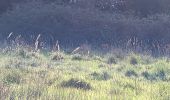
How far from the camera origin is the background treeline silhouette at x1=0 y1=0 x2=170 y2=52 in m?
24.6

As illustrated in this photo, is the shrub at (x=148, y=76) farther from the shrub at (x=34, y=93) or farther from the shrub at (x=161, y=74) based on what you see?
the shrub at (x=34, y=93)

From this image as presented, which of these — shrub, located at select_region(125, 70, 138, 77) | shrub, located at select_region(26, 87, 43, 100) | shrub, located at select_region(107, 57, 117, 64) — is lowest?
shrub, located at select_region(107, 57, 117, 64)

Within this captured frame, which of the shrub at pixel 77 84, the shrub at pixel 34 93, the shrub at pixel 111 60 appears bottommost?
the shrub at pixel 111 60

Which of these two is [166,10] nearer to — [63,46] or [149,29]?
[149,29]

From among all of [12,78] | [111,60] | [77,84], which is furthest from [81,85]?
[111,60]

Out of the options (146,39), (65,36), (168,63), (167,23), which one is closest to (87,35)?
(65,36)

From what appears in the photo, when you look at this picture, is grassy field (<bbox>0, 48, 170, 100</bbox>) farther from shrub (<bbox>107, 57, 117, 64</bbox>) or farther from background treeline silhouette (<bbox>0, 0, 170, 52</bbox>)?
background treeline silhouette (<bbox>0, 0, 170, 52</bbox>)

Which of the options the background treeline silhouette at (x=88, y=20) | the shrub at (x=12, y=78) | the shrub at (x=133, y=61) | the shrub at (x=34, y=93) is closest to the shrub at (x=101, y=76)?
the shrub at (x=12, y=78)

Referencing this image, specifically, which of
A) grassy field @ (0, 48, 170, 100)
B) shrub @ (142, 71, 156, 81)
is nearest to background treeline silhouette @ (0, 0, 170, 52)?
shrub @ (142, 71, 156, 81)

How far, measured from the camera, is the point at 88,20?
26703 mm

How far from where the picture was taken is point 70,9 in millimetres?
27547

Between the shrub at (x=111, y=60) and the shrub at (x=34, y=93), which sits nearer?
the shrub at (x=34, y=93)

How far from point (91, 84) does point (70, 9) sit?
60.0ft

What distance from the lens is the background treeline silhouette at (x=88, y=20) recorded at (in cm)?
2458
